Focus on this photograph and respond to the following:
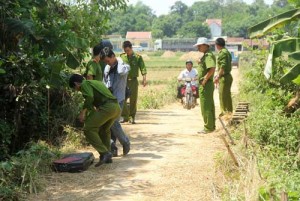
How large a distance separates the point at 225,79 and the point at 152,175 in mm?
4070

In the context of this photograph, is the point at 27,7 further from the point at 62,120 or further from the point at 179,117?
the point at 179,117

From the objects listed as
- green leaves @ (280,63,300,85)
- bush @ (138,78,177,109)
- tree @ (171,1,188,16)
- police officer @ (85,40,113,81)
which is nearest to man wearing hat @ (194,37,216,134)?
green leaves @ (280,63,300,85)

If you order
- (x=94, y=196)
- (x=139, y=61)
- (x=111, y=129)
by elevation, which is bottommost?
(x=94, y=196)

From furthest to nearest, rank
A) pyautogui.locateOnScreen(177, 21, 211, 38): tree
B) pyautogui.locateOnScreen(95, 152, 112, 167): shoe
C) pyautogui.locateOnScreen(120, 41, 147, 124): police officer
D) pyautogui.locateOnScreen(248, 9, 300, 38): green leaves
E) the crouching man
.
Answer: pyautogui.locateOnScreen(177, 21, 211, 38): tree
pyautogui.locateOnScreen(120, 41, 147, 124): police officer
pyautogui.locateOnScreen(248, 9, 300, 38): green leaves
the crouching man
pyautogui.locateOnScreen(95, 152, 112, 167): shoe

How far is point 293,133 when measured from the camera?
796 cm

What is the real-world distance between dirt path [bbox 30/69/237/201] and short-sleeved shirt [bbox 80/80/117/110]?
93cm

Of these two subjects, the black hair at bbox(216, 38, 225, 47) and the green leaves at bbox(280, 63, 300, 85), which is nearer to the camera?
the green leaves at bbox(280, 63, 300, 85)

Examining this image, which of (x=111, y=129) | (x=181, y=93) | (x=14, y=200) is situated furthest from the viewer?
(x=181, y=93)

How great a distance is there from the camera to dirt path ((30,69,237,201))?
6109 millimetres

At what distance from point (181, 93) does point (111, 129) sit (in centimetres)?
767

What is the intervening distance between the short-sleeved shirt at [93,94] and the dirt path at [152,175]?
3.04 ft

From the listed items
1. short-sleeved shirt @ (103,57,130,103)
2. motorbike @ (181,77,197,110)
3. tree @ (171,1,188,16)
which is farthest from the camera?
tree @ (171,1,188,16)

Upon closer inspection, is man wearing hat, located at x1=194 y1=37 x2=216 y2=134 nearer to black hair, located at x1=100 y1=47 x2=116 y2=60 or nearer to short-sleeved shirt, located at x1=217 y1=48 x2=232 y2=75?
short-sleeved shirt, located at x1=217 y1=48 x2=232 y2=75

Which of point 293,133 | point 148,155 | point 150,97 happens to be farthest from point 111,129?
point 150,97
